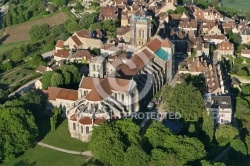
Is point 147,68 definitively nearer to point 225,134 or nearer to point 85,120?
point 85,120

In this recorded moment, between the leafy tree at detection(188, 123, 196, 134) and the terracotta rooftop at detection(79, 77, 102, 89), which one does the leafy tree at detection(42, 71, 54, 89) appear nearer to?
the terracotta rooftop at detection(79, 77, 102, 89)

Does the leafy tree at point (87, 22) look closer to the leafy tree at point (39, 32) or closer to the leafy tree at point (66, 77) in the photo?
the leafy tree at point (39, 32)

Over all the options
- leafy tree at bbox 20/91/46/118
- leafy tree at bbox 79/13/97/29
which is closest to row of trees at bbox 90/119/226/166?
leafy tree at bbox 20/91/46/118

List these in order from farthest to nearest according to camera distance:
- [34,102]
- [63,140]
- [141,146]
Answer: [34,102] → [63,140] → [141,146]

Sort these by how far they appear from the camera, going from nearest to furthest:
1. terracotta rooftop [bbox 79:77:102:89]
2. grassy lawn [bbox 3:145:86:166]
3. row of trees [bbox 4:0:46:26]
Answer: grassy lawn [bbox 3:145:86:166]
terracotta rooftop [bbox 79:77:102:89]
row of trees [bbox 4:0:46:26]

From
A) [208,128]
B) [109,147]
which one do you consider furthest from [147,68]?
[109,147]

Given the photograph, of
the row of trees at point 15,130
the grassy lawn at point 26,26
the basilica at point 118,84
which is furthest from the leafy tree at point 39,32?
the row of trees at point 15,130

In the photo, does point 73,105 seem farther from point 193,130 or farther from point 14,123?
point 193,130
